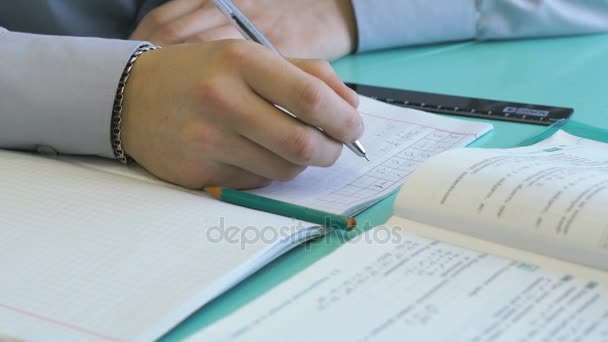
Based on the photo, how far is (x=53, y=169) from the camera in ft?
2.68

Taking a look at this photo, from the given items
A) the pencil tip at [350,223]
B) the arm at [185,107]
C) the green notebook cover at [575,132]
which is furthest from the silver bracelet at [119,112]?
the green notebook cover at [575,132]

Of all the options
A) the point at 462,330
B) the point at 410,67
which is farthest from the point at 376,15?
the point at 462,330

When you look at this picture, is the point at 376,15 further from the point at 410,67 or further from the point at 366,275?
the point at 366,275

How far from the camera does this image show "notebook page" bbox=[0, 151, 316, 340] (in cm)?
56

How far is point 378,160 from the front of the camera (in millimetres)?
827

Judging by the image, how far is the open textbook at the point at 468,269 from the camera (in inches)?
20.3

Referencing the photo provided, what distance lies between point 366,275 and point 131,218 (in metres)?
0.23

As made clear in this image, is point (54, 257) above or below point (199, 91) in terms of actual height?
below

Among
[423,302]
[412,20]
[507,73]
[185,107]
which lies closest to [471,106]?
[507,73]

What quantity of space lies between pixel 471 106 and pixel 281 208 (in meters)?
0.38

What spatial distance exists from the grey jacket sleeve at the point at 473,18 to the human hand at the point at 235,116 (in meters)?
0.49

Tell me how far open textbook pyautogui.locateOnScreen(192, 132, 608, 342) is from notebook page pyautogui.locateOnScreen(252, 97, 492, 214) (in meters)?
0.09

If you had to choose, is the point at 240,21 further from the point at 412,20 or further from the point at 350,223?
the point at 412,20

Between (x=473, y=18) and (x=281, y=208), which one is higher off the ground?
(x=473, y=18)
